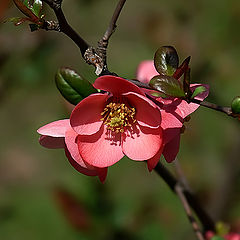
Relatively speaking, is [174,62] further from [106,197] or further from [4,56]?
[106,197]

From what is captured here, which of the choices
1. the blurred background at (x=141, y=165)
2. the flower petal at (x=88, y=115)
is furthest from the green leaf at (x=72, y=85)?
the blurred background at (x=141, y=165)

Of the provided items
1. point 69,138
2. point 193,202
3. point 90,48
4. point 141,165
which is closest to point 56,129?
point 69,138

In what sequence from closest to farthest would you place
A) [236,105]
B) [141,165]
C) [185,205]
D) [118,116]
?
[236,105] → [118,116] → [185,205] → [141,165]

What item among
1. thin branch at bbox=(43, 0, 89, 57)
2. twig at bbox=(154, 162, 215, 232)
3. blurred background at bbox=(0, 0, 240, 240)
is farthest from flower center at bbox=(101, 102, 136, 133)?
blurred background at bbox=(0, 0, 240, 240)

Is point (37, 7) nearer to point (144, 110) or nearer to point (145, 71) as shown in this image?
point (144, 110)

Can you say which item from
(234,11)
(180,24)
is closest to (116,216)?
(180,24)

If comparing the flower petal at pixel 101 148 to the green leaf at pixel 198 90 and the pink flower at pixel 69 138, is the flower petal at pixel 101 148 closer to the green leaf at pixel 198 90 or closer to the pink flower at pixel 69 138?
the pink flower at pixel 69 138

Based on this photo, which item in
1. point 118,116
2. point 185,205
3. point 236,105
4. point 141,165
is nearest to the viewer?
point 236,105

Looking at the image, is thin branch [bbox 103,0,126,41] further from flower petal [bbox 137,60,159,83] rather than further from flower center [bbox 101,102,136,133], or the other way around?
flower petal [bbox 137,60,159,83]
